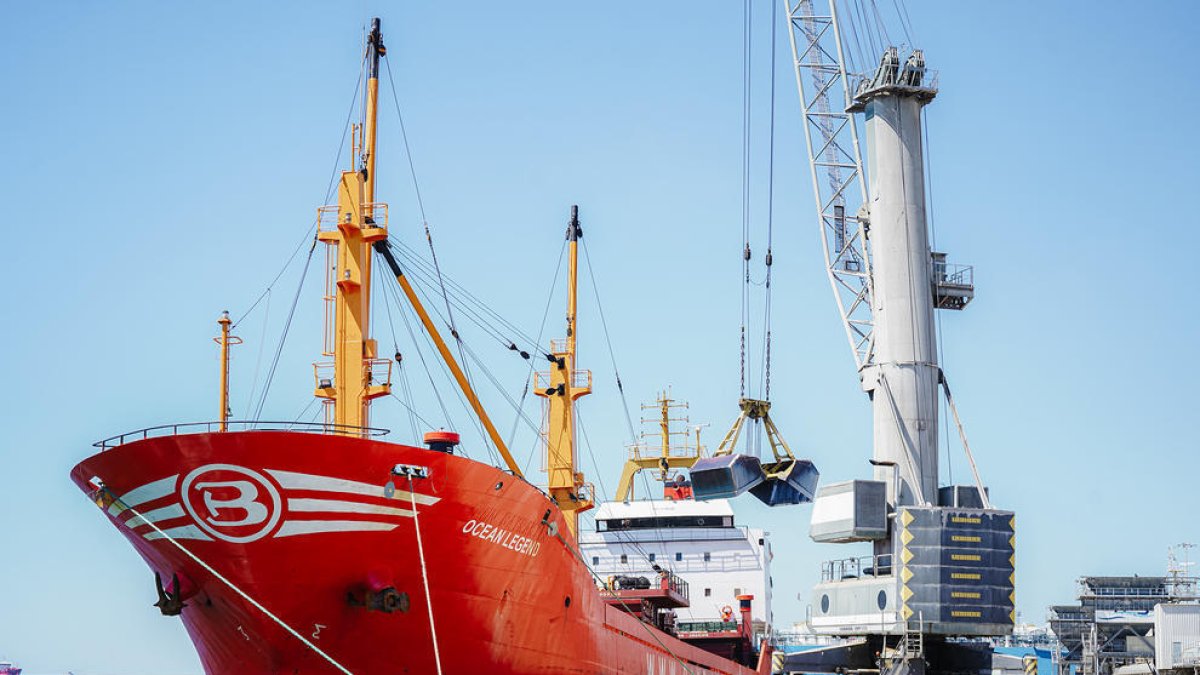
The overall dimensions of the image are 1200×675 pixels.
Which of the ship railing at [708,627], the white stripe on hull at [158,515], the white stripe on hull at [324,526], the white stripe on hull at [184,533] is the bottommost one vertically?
the ship railing at [708,627]

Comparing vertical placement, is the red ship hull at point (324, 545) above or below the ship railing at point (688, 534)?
below

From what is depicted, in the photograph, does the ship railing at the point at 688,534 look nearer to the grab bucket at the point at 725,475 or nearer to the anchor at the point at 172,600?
the grab bucket at the point at 725,475

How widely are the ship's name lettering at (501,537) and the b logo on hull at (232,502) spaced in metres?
3.23

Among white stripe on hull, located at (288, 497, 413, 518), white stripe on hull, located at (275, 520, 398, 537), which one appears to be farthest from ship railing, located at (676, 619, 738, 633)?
white stripe on hull, located at (275, 520, 398, 537)

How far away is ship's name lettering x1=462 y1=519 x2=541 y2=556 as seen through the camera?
19.7 metres

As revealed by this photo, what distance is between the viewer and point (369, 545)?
18.2 metres

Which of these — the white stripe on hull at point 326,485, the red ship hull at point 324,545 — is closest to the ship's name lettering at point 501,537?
the red ship hull at point 324,545

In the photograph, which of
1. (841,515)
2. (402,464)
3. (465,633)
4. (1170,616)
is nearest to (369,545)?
(402,464)

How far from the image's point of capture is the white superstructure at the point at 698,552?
42.0m

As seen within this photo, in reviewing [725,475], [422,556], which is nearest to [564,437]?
[725,475]

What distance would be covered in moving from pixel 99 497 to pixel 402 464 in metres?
4.50

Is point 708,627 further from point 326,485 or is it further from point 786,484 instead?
point 326,485

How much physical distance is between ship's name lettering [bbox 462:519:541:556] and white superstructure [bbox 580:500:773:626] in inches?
813

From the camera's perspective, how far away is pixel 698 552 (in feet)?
139
